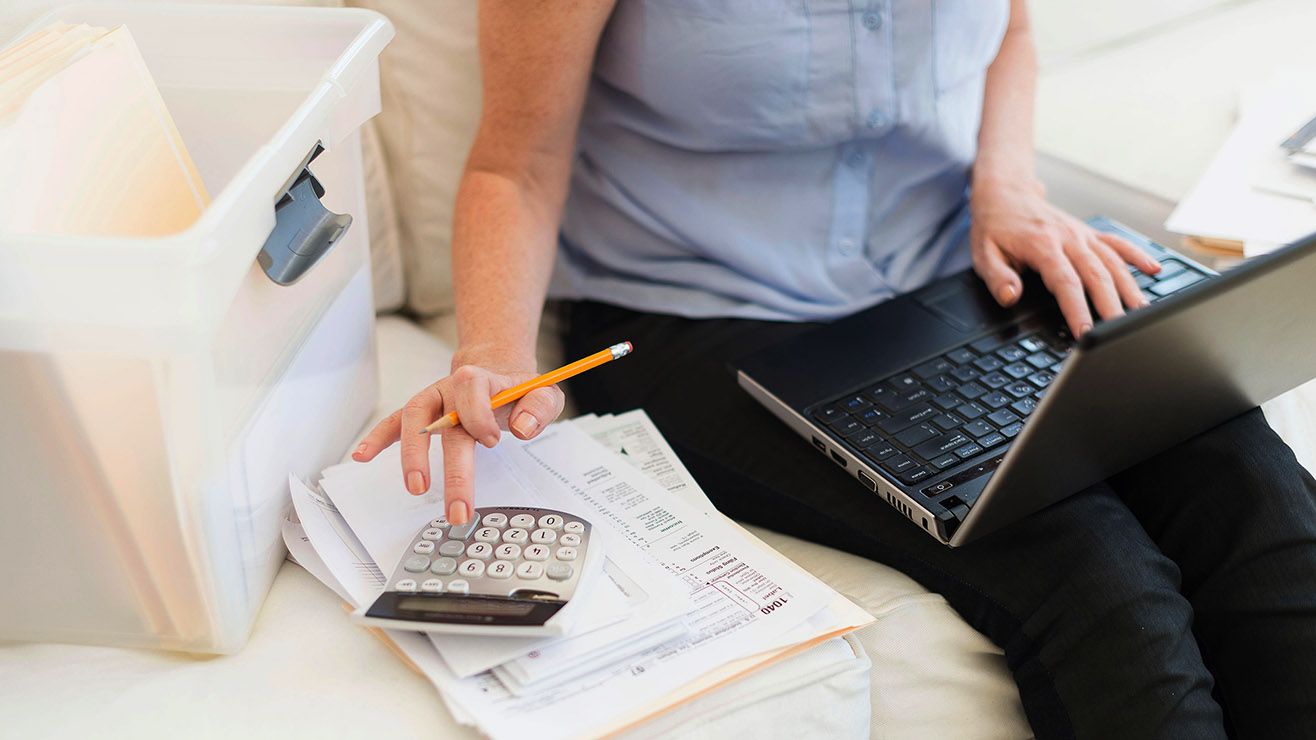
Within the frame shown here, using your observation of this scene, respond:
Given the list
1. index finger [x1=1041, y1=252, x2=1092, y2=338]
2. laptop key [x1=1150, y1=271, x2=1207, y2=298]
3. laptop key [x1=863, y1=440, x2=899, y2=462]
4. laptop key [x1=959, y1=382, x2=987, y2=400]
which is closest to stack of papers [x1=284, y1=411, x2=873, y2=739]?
laptop key [x1=863, y1=440, x2=899, y2=462]

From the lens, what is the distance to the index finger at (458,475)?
2.34ft

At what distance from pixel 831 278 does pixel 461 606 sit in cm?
56

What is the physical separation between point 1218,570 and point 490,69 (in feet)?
2.24

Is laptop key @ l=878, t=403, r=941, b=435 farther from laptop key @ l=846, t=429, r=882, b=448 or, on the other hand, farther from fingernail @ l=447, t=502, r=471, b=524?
fingernail @ l=447, t=502, r=471, b=524

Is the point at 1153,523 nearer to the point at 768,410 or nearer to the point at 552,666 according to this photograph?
the point at 768,410

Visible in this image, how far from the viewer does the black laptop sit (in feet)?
2.06

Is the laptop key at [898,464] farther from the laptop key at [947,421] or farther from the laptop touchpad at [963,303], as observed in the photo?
the laptop touchpad at [963,303]

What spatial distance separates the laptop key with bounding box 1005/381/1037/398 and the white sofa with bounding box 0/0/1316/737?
0.18 m

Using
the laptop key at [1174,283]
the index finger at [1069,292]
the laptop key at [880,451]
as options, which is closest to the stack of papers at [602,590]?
the laptop key at [880,451]

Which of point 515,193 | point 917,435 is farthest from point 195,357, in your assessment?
point 917,435

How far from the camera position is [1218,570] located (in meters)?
0.84

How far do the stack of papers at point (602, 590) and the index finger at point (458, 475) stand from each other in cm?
5

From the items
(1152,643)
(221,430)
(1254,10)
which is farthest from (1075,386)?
(1254,10)

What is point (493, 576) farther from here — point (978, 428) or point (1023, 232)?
point (1023, 232)
